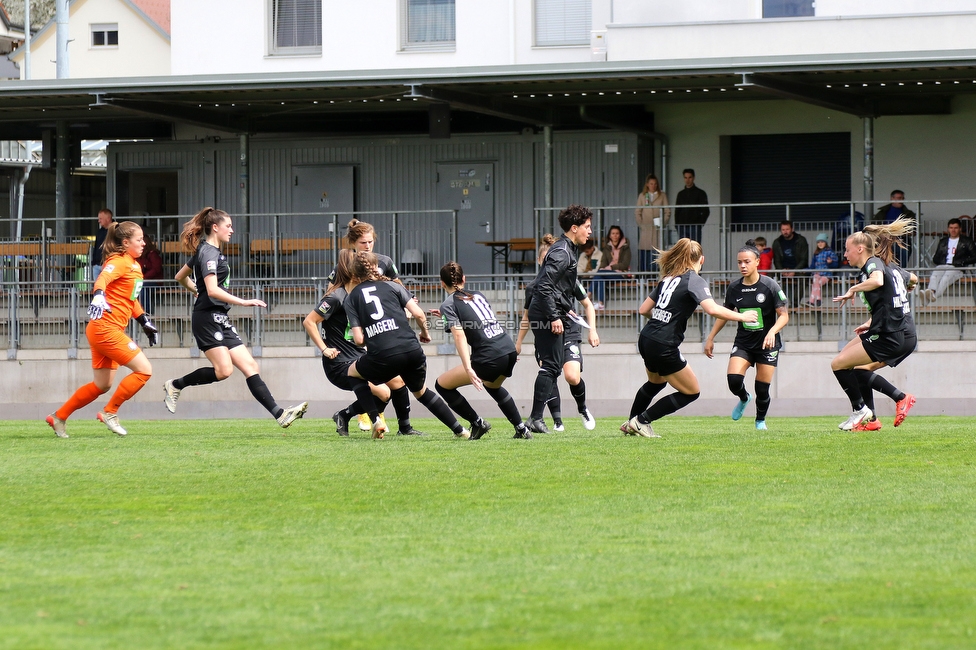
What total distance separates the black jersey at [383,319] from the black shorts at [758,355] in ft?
14.2

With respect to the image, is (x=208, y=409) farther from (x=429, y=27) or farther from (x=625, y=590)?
(x=625, y=590)

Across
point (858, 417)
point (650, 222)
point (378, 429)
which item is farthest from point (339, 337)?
point (650, 222)

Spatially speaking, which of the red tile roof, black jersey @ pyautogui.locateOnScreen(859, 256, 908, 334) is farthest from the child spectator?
the red tile roof

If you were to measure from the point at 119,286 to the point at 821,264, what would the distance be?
487 inches

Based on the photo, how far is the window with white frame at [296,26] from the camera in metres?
29.2

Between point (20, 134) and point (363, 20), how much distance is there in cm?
801

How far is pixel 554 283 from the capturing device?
476 inches

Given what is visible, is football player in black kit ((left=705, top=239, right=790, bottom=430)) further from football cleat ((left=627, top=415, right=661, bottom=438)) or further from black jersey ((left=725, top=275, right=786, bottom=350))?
football cleat ((left=627, top=415, right=661, bottom=438))

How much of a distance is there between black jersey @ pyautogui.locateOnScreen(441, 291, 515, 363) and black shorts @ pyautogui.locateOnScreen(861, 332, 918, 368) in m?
3.42

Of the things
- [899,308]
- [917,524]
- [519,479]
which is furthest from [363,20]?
[917,524]

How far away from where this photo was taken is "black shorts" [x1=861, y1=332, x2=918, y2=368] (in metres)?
12.3

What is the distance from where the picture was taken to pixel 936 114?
25.0 metres

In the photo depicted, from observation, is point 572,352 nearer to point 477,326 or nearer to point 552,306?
point 552,306

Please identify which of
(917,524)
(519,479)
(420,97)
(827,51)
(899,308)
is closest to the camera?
(917,524)
